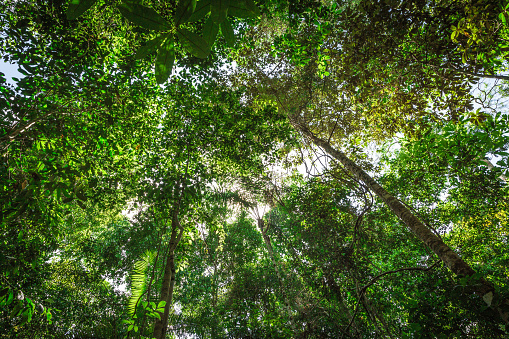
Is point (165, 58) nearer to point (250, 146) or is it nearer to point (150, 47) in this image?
point (150, 47)

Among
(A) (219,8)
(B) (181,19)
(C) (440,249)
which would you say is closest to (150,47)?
(B) (181,19)

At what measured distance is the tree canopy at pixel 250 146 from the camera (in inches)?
68.4

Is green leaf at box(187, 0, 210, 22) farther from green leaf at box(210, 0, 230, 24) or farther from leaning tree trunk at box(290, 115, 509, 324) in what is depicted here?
leaning tree trunk at box(290, 115, 509, 324)

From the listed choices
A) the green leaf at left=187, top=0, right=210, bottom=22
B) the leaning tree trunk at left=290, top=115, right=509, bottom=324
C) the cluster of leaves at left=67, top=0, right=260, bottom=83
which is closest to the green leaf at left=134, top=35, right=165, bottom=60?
the cluster of leaves at left=67, top=0, right=260, bottom=83

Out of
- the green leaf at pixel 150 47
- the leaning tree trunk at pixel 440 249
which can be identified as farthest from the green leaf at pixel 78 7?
the leaning tree trunk at pixel 440 249

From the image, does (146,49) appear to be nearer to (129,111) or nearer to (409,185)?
(129,111)

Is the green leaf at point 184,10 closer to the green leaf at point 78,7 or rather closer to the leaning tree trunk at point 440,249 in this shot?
the green leaf at point 78,7

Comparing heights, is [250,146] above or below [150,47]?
above

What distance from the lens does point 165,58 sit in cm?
78

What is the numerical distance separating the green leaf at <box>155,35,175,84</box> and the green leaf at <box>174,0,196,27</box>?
0.08 metres

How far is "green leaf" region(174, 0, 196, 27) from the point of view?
0.68 metres

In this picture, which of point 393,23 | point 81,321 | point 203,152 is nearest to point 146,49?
point 393,23

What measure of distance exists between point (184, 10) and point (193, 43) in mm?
98

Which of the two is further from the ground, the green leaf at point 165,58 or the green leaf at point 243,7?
the green leaf at point 243,7
